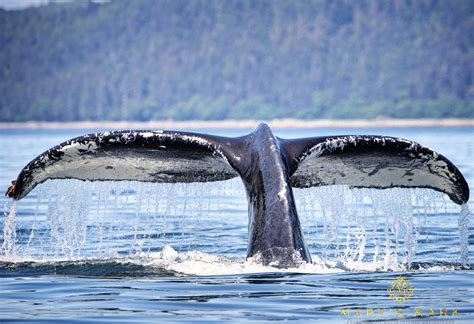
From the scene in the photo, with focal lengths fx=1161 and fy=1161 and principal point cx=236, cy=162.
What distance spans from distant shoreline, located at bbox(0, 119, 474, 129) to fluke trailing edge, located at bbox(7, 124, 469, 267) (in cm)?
11491

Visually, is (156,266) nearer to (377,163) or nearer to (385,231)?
(385,231)

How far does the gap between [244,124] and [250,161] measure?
132503 millimetres

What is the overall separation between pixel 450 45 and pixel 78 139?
15026 centimetres

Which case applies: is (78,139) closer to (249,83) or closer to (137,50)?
(249,83)

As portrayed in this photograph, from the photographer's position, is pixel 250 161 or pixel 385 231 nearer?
pixel 250 161

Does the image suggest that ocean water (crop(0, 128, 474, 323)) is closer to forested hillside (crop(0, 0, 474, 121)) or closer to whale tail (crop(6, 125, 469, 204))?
whale tail (crop(6, 125, 469, 204))

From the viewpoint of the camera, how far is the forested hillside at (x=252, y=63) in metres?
144

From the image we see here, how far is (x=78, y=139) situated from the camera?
8633 mm

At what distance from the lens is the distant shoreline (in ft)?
426

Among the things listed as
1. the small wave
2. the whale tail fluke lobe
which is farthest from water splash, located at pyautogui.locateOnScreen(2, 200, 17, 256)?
the whale tail fluke lobe

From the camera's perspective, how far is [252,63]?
525ft

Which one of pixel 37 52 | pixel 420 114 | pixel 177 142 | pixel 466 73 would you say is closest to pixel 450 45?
pixel 466 73

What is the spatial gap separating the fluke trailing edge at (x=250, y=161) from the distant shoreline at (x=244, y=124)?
11491cm

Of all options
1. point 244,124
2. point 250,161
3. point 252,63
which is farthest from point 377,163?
point 252,63
